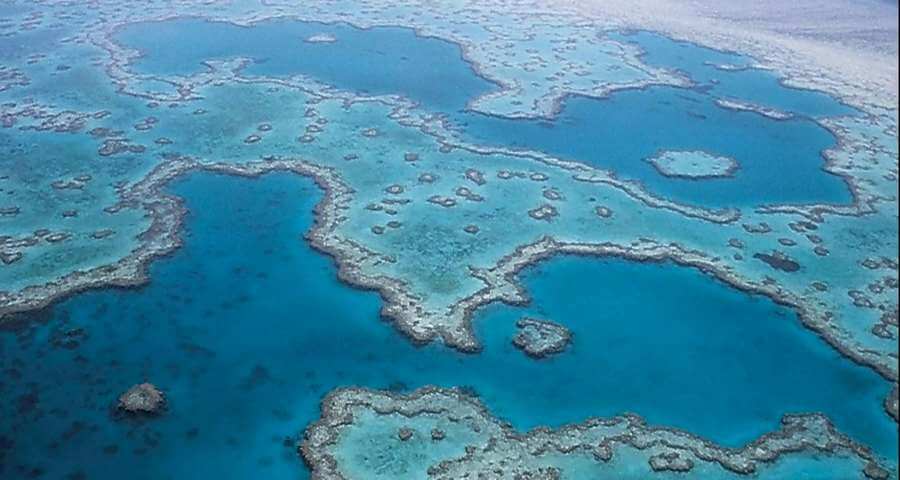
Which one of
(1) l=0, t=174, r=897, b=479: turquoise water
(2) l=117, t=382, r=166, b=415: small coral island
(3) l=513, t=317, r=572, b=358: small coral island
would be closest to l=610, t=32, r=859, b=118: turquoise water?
(1) l=0, t=174, r=897, b=479: turquoise water

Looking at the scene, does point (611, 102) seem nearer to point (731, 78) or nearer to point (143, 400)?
point (731, 78)

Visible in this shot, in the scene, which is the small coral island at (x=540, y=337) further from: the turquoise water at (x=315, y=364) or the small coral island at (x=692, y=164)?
the small coral island at (x=692, y=164)

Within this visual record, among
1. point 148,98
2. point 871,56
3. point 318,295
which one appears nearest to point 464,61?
point 148,98

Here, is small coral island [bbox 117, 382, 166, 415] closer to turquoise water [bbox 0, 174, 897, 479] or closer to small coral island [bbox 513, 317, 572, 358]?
turquoise water [bbox 0, 174, 897, 479]

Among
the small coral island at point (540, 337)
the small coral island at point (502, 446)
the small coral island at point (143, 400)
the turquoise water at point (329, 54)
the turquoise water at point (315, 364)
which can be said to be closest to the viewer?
the small coral island at point (502, 446)

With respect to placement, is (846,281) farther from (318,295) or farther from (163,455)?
(163,455)

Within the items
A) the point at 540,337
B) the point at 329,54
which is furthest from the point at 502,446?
the point at 329,54

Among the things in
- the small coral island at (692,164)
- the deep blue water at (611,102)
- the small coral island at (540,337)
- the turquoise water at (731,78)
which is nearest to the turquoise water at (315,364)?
the small coral island at (540,337)
